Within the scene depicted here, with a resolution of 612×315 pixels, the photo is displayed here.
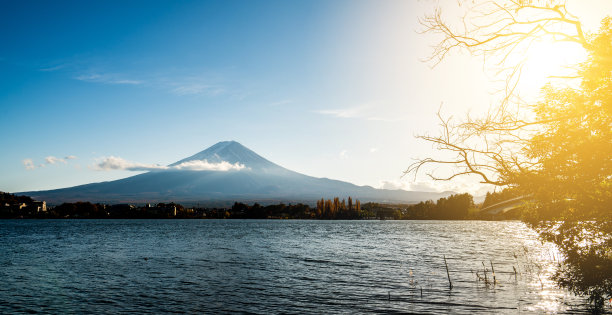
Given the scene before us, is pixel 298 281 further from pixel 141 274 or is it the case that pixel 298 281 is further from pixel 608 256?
pixel 608 256

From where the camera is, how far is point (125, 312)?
80.5 feet

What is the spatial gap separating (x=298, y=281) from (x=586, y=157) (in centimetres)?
2583

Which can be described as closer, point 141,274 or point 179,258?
point 141,274

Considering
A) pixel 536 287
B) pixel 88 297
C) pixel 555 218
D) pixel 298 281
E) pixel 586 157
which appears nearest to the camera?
pixel 586 157

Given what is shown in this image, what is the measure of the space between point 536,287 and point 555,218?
16518 mm

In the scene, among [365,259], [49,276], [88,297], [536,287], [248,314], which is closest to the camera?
[248,314]

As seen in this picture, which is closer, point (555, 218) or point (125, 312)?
point (555, 218)

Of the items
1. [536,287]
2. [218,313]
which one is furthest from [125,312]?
[536,287]

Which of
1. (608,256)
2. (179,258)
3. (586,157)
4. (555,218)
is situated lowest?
(179,258)

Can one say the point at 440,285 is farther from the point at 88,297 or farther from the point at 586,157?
the point at 88,297

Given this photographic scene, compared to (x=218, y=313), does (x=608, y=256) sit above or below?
above

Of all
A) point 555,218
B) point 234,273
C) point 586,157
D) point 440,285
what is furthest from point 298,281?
point 586,157

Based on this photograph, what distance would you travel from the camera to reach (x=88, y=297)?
28812 millimetres

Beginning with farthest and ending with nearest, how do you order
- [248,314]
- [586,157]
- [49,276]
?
1. [49,276]
2. [248,314]
3. [586,157]
